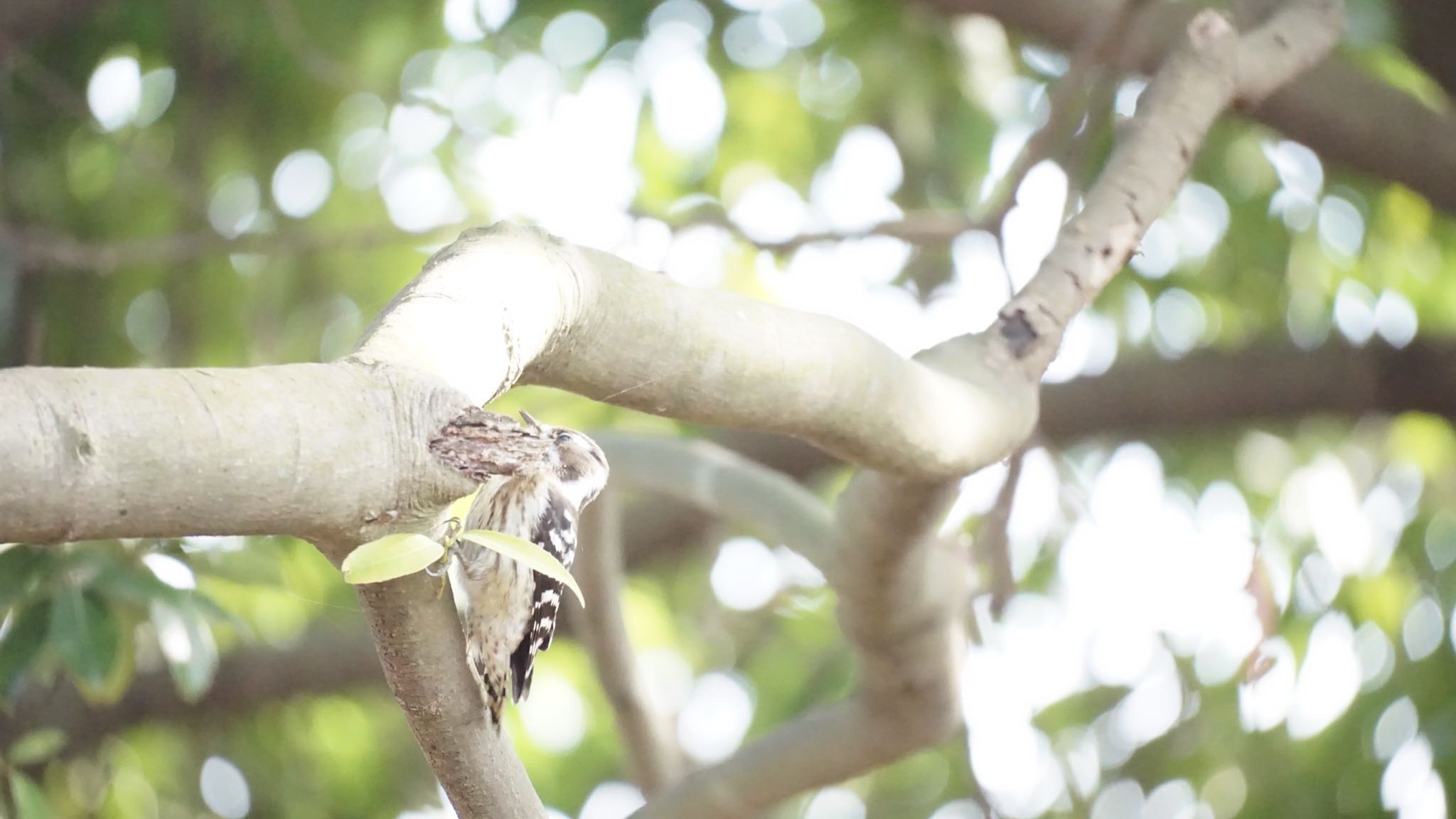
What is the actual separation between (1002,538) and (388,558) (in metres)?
1.78

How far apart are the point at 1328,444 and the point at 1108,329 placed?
774mm

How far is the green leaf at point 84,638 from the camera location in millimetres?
2111


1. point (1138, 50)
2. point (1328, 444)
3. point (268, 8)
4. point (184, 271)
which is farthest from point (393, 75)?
point (1328, 444)

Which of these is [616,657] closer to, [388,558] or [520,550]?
[520,550]

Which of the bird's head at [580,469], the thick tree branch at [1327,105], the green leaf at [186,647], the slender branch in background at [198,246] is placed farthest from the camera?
the thick tree branch at [1327,105]

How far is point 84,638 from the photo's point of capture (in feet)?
7.00

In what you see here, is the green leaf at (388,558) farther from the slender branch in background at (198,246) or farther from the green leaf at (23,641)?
the slender branch in background at (198,246)

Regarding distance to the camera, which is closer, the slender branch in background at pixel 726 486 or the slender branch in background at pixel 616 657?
the slender branch in background at pixel 726 486

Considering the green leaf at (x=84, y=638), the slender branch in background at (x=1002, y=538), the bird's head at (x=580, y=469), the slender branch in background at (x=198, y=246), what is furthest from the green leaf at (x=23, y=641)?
the slender branch in background at (x=1002, y=538)

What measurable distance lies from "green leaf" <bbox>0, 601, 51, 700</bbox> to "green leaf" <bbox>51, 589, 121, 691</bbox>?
0.04 meters

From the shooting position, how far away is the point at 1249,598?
2.40 metres

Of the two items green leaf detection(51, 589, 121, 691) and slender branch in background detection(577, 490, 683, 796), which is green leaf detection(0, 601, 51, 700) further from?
slender branch in background detection(577, 490, 683, 796)

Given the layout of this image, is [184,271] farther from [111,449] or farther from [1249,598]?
[111,449]

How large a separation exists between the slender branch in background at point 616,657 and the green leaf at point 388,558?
86.4 inches
